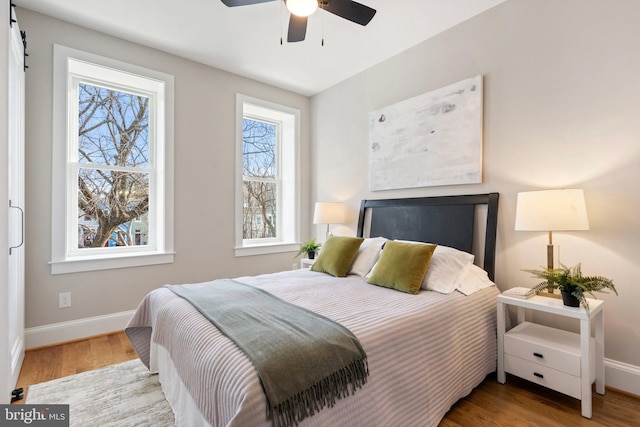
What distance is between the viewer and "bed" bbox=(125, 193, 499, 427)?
1262 mm

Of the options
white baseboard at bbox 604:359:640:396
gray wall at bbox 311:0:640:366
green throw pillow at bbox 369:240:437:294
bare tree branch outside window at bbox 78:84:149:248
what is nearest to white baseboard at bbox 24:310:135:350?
bare tree branch outside window at bbox 78:84:149:248

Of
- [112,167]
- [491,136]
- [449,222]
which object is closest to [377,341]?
[449,222]

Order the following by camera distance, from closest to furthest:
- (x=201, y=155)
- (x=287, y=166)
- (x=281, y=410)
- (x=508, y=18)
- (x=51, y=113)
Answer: (x=281, y=410)
(x=508, y=18)
(x=51, y=113)
(x=201, y=155)
(x=287, y=166)

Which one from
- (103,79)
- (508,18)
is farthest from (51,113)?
(508,18)

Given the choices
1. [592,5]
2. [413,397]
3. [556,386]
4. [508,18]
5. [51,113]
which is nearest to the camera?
[413,397]

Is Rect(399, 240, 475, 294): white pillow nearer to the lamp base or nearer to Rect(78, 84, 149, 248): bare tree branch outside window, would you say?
the lamp base

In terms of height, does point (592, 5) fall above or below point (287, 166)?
above

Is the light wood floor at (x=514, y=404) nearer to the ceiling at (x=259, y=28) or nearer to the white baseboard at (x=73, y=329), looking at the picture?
the white baseboard at (x=73, y=329)

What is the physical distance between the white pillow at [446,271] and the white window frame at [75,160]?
103 inches

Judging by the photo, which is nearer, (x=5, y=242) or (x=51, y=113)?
(x=5, y=242)

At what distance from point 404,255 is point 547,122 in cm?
144

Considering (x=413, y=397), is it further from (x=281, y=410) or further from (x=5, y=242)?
(x=5, y=242)

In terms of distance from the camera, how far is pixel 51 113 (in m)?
2.73

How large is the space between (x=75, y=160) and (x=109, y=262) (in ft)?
3.39
